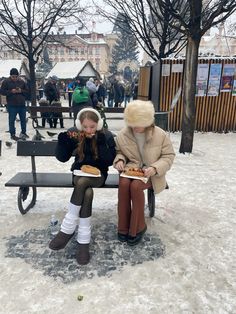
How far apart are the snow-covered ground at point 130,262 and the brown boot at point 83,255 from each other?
0.08 m

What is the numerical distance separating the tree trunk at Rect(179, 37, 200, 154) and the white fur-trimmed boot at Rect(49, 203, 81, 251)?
4.34 meters

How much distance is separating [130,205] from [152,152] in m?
0.61

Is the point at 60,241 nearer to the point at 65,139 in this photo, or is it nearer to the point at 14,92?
the point at 65,139

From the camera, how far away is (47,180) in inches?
148

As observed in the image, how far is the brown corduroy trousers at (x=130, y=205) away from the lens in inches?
123

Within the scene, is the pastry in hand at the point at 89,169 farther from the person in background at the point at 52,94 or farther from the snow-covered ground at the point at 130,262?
the person in background at the point at 52,94

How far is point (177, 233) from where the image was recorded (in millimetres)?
3523

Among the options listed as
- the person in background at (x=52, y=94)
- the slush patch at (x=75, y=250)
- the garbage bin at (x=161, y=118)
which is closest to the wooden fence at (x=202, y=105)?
the garbage bin at (x=161, y=118)

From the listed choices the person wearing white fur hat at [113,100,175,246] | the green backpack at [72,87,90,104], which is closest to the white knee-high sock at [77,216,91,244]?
the person wearing white fur hat at [113,100,175,246]

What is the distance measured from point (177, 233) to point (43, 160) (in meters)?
3.71

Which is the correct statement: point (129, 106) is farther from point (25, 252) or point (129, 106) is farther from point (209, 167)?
point (209, 167)

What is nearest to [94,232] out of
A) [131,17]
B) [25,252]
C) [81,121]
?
[25,252]

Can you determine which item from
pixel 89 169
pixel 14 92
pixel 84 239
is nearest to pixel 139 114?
pixel 89 169

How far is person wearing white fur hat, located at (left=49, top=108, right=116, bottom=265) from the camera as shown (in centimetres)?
302
